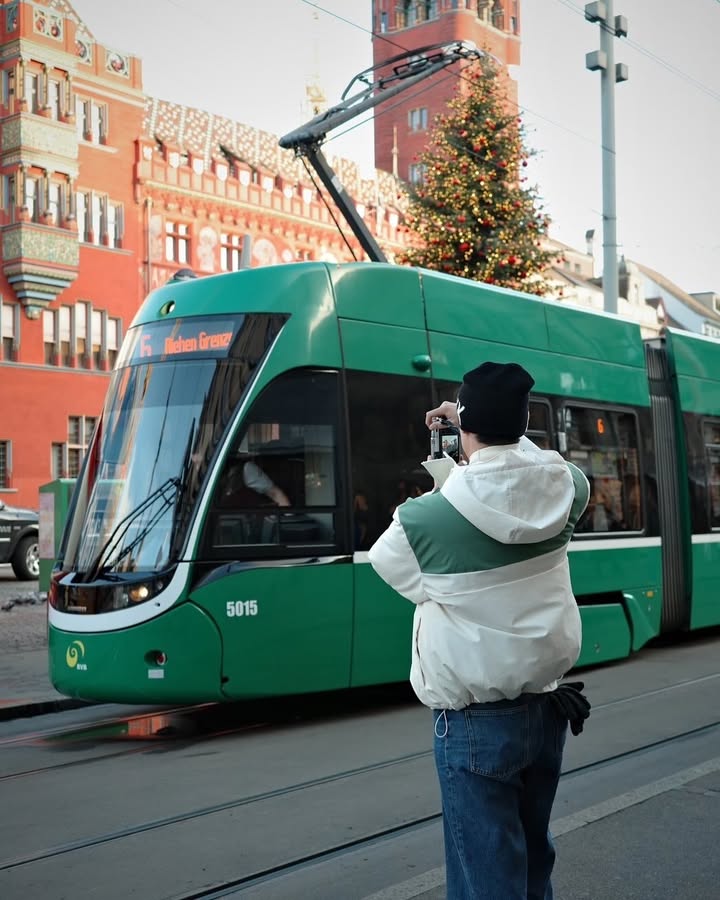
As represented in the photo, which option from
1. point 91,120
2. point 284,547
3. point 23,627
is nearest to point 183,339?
point 284,547

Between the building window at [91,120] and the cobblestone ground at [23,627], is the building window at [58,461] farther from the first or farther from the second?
the cobblestone ground at [23,627]

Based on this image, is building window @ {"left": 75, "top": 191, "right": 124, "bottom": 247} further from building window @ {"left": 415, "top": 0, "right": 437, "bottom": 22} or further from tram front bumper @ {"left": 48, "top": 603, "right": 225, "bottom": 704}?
tram front bumper @ {"left": 48, "top": 603, "right": 225, "bottom": 704}

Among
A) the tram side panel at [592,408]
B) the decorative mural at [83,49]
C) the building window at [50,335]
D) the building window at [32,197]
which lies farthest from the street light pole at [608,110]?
the decorative mural at [83,49]

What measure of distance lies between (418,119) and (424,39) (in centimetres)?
559

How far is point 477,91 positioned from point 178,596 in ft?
60.9

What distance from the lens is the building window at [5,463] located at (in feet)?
117

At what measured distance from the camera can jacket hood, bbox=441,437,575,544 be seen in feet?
9.47

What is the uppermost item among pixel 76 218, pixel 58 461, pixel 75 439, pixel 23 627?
pixel 76 218

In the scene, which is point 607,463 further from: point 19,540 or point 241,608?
point 19,540

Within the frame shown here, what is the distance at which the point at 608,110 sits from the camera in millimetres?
19094

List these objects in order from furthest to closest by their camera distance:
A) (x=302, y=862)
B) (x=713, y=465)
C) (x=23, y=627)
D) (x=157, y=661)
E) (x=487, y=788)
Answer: (x=23, y=627)
(x=713, y=465)
(x=157, y=661)
(x=302, y=862)
(x=487, y=788)

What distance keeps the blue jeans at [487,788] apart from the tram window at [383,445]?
5334mm

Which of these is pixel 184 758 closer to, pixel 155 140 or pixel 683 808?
pixel 683 808

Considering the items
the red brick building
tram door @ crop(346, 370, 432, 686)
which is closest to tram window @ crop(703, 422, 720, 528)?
tram door @ crop(346, 370, 432, 686)
